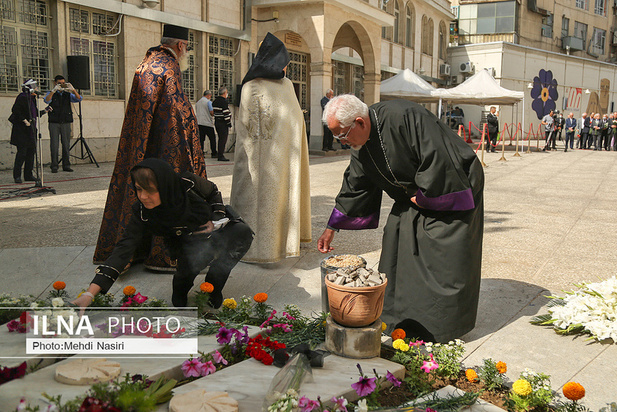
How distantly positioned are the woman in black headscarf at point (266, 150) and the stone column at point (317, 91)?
40.8ft

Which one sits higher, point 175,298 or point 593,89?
point 593,89

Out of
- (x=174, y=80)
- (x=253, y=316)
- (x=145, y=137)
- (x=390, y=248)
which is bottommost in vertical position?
(x=253, y=316)

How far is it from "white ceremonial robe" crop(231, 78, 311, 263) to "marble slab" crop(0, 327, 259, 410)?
1921 millimetres

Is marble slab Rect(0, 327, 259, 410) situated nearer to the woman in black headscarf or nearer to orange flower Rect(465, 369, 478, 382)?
orange flower Rect(465, 369, 478, 382)

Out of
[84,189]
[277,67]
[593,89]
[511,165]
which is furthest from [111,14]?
[593,89]

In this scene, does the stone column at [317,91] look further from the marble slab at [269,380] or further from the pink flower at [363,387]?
the pink flower at [363,387]

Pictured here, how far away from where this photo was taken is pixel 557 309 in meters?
3.80

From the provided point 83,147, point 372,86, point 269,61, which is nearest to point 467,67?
point 372,86

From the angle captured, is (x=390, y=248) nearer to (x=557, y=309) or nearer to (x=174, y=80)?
(x=557, y=309)

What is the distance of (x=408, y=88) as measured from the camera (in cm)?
2056

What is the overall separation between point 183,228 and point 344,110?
1286 mm

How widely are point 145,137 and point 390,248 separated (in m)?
2.09

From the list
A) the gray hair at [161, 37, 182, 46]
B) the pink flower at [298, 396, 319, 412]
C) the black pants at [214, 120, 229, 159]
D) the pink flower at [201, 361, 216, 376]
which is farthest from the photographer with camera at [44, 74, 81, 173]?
the pink flower at [298, 396, 319, 412]

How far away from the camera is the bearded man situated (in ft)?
14.8
